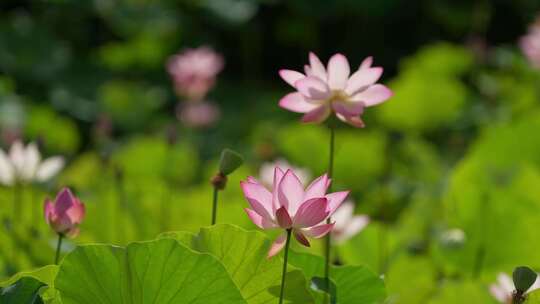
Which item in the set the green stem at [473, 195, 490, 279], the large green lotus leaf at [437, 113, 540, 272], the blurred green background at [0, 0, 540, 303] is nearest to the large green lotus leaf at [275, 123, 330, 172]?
the blurred green background at [0, 0, 540, 303]

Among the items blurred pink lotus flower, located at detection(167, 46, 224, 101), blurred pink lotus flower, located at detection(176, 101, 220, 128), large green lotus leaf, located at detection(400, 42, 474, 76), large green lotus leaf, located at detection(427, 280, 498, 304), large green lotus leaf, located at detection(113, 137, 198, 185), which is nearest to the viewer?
large green lotus leaf, located at detection(427, 280, 498, 304)

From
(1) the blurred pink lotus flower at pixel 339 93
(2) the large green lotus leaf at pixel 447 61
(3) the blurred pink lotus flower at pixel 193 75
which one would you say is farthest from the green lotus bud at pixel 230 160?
(2) the large green lotus leaf at pixel 447 61

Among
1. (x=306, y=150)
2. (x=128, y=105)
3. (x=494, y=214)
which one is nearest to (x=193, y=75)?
(x=306, y=150)

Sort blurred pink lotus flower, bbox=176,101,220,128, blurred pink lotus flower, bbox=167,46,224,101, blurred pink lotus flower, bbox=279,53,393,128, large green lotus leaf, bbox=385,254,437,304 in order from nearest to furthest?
blurred pink lotus flower, bbox=279,53,393,128 → large green lotus leaf, bbox=385,254,437,304 → blurred pink lotus flower, bbox=167,46,224,101 → blurred pink lotus flower, bbox=176,101,220,128

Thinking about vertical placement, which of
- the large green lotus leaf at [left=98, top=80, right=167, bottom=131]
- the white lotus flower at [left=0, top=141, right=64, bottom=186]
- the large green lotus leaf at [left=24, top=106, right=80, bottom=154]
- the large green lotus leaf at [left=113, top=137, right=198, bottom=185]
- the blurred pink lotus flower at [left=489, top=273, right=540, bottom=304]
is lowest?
the blurred pink lotus flower at [left=489, top=273, right=540, bottom=304]

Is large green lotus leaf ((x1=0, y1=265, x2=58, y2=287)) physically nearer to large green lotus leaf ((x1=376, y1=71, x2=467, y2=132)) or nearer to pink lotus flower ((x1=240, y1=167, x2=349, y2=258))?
pink lotus flower ((x1=240, y1=167, x2=349, y2=258))

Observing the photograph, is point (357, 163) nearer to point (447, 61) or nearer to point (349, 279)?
point (349, 279)
